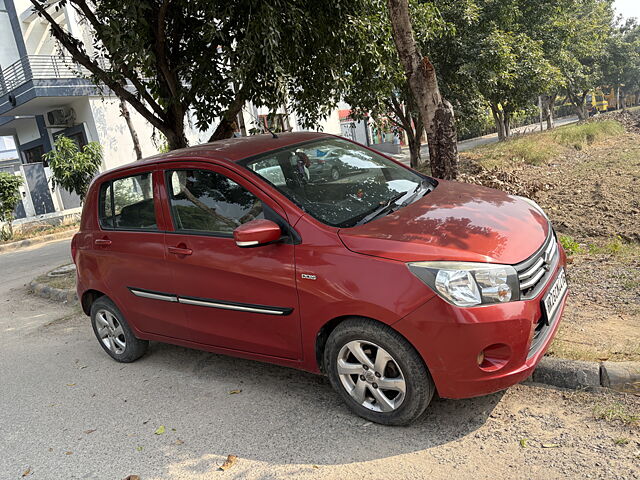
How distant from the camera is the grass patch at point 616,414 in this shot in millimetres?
2957

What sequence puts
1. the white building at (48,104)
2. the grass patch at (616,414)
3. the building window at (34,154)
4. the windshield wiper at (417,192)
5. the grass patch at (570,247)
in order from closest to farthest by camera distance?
1. the grass patch at (616,414)
2. the windshield wiper at (417,192)
3. the grass patch at (570,247)
4. the white building at (48,104)
5. the building window at (34,154)

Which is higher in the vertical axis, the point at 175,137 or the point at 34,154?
the point at 34,154

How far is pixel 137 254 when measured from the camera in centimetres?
428

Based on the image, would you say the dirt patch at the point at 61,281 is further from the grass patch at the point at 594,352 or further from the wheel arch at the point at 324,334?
the grass patch at the point at 594,352

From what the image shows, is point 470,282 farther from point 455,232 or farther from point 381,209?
point 381,209

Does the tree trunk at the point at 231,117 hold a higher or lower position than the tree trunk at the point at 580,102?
higher

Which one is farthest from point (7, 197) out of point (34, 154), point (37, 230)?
point (34, 154)

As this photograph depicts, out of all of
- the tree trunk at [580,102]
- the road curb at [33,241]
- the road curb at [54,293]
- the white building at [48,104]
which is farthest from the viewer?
the tree trunk at [580,102]

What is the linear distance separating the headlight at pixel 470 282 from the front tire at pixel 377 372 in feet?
1.28

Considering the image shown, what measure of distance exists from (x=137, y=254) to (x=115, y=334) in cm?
103

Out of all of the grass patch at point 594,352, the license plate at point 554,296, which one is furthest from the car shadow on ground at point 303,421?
the license plate at point 554,296

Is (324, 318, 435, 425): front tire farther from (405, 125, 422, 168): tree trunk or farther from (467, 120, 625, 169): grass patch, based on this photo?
(405, 125, 422, 168): tree trunk

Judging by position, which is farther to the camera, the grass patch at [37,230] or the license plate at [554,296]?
the grass patch at [37,230]

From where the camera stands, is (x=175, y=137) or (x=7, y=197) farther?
(x=7, y=197)
